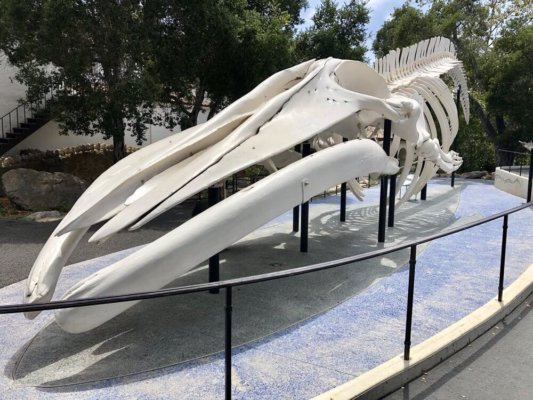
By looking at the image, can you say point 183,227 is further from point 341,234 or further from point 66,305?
point 341,234

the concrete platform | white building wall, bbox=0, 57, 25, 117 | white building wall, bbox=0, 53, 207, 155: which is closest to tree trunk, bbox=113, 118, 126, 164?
white building wall, bbox=0, 53, 207, 155

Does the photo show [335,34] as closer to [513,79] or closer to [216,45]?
[216,45]

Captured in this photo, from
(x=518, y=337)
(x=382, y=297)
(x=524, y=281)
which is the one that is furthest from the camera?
(x=524, y=281)

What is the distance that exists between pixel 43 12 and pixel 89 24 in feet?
2.96

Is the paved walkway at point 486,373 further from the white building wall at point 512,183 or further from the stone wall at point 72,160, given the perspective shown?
the stone wall at point 72,160

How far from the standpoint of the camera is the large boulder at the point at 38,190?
1152 centimetres

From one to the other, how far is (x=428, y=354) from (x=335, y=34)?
13.4 meters

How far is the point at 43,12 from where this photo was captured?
9.83m

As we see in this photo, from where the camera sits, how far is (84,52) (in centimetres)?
1048

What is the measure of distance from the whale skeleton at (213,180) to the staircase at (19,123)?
468 inches

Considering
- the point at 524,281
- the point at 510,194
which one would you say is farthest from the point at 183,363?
the point at 510,194

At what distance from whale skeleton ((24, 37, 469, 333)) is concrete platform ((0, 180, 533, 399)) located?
55 cm

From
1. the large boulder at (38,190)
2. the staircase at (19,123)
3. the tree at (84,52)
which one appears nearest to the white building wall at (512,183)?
the tree at (84,52)

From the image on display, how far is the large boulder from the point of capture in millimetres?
11516
